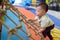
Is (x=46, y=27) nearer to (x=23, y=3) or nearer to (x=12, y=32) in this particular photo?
(x=12, y=32)

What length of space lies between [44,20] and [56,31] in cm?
66

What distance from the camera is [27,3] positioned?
3359 mm

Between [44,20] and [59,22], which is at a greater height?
[44,20]

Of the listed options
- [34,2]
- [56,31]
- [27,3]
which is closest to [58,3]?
[34,2]

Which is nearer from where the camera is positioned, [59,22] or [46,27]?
[46,27]

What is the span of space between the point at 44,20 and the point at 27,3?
189 cm

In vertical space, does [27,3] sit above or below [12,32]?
below

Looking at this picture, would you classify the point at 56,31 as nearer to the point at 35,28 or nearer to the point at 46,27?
the point at 46,27

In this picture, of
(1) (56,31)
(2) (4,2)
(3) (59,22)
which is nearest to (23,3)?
(3) (59,22)

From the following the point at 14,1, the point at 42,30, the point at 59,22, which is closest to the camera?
the point at 42,30

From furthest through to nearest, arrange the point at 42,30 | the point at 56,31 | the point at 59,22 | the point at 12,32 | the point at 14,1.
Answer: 1. the point at 14,1
2. the point at 59,22
3. the point at 56,31
4. the point at 42,30
5. the point at 12,32

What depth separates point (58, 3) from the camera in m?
4.00

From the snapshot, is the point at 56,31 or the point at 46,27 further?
the point at 56,31

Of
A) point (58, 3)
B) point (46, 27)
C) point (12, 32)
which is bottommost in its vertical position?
point (58, 3)
